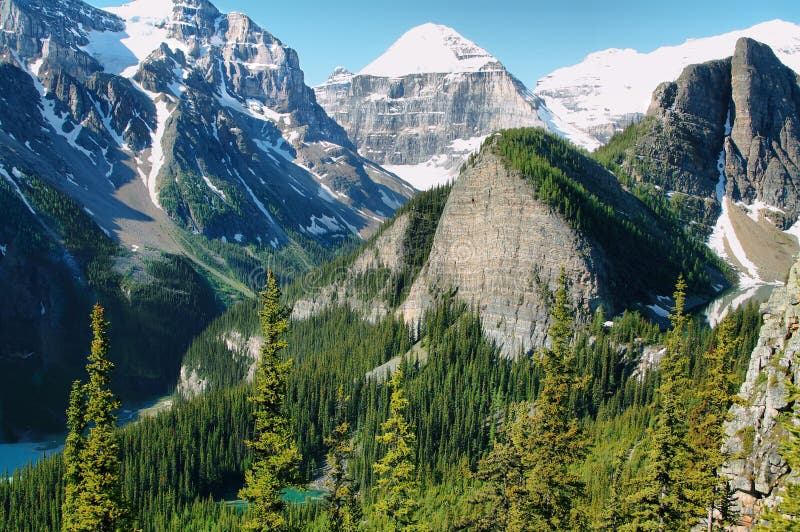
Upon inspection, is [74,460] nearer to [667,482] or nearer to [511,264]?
[667,482]

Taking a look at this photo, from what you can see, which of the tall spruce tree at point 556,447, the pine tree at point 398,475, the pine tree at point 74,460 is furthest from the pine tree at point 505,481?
the pine tree at point 74,460

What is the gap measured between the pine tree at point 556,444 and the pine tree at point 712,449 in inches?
264

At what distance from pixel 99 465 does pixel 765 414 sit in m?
35.4

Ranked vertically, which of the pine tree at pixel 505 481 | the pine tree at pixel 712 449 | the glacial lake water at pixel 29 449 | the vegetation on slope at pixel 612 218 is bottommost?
the glacial lake water at pixel 29 449

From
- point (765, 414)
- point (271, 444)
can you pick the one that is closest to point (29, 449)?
point (271, 444)

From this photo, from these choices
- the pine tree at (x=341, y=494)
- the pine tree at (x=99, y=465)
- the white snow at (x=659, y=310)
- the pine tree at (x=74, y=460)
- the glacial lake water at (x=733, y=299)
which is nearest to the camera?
the pine tree at (x=99, y=465)

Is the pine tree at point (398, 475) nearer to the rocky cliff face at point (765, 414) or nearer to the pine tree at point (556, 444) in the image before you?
the pine tree at point (556, 444)

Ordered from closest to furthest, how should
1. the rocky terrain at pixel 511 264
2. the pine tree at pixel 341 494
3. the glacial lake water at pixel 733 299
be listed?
the pine tree at pixel 341 494 < the rocky terrain at pixel 511 264 < the glacial lake water at pixel 733 299

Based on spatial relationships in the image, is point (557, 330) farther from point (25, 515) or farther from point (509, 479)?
point (25, 515)

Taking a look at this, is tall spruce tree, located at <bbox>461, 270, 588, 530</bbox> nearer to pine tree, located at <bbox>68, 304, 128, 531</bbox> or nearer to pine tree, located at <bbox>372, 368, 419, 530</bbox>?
pine tree, located at <bbox>372, 368, 419, 530</bbox>

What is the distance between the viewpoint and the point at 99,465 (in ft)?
110

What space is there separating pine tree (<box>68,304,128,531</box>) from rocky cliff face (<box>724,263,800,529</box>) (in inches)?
1295

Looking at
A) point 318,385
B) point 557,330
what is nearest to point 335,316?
point 318,385

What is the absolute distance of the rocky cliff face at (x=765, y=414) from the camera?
3628cm
